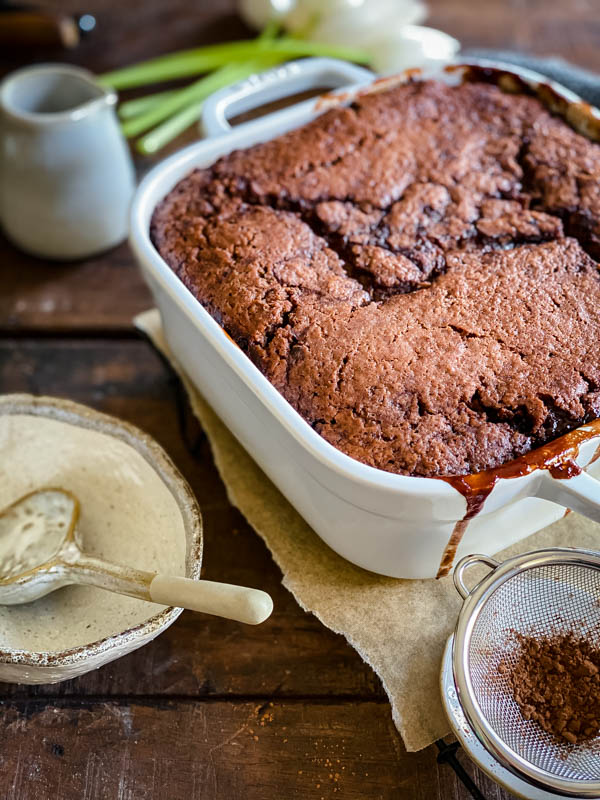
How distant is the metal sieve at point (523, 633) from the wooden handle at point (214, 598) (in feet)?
0.82

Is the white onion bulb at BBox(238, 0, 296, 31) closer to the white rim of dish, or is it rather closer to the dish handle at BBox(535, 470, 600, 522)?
the white rim of dish

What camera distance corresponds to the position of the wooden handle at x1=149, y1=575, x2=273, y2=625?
901mm

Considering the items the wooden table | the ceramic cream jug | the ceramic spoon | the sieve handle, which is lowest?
the wooden table

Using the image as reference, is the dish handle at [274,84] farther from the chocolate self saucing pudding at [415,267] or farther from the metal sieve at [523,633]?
the metal sieve at [523,633]

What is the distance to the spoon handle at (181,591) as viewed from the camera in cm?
90

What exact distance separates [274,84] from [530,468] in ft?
2.84

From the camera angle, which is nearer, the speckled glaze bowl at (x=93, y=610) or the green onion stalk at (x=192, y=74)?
the speckled glaze bowl at (x=93, y=610)

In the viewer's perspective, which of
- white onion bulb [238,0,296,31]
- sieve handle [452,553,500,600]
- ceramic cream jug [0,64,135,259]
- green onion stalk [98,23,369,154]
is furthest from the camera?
white onion bulb [238,0,296,31]

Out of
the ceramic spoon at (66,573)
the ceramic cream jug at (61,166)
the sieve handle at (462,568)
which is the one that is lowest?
the ceramic spoon at (66,573)

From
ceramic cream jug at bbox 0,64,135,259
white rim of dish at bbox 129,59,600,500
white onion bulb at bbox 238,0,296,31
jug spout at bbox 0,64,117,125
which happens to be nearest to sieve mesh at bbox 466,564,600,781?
white rim of dish at bbox 129,59,600,500

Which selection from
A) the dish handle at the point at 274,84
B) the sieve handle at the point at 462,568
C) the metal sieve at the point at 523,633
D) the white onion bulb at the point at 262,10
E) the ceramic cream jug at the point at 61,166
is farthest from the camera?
the white onion bulb at the point at 262,10

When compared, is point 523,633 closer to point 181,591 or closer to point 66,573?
point 181,591

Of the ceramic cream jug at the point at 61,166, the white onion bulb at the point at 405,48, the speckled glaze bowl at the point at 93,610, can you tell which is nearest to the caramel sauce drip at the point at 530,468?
the speckled glaze bowl at the point at 93,610

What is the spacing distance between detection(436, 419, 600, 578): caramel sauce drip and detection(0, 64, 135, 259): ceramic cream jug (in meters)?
0.96
